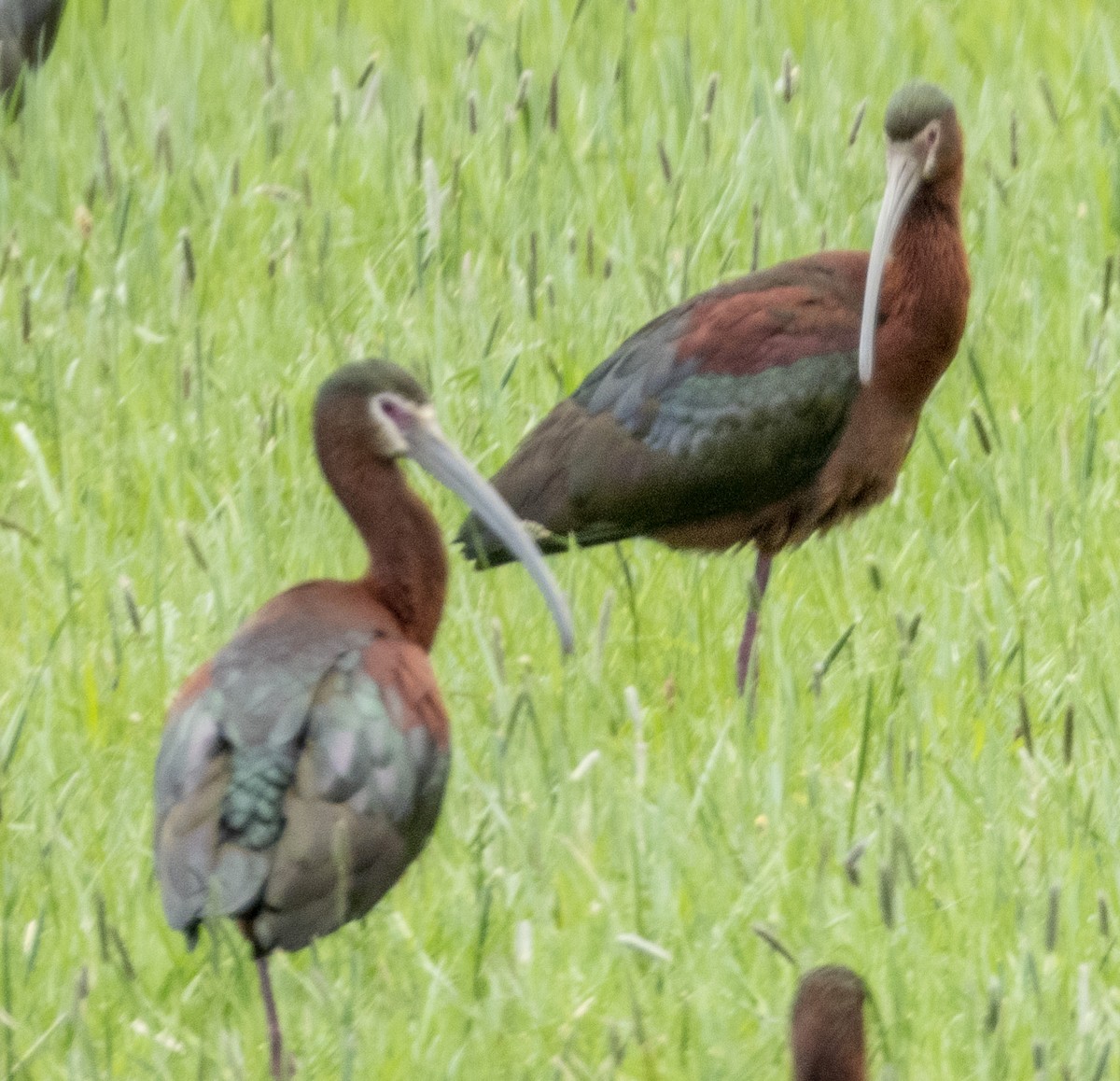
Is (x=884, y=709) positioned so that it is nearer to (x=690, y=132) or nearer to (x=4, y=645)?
(x=4, y=645)

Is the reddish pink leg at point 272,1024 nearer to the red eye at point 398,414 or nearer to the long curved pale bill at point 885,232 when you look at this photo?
the red eye at point 398,414

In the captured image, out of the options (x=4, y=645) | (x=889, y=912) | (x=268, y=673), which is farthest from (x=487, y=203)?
(x=889, y=912)

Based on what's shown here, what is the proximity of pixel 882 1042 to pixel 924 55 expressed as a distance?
474 cm

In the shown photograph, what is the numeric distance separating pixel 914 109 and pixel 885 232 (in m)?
0.29

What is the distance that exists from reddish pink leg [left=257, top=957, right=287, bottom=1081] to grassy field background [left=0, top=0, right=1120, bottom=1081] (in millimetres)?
45

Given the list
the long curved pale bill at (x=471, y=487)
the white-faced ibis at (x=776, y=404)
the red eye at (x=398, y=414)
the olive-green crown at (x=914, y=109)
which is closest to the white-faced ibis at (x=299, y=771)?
the long curved pale bill at (x=471, y=487)

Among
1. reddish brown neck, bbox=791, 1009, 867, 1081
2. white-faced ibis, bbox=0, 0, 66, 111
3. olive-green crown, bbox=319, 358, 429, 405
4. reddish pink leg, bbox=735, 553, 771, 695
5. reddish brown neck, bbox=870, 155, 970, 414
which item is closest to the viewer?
reddish brown neck, bbox=791, 1009, 867, 1081

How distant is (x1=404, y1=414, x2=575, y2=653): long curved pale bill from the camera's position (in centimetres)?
451

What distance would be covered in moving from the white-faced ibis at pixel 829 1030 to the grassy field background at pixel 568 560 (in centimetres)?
45

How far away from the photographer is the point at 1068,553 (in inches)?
202

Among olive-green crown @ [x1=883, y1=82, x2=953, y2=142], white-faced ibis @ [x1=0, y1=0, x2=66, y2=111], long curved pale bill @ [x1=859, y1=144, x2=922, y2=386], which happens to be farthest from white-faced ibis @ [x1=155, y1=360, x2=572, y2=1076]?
white-faced ibis @ [x1=0, y1=0, x2=66, y2=111]

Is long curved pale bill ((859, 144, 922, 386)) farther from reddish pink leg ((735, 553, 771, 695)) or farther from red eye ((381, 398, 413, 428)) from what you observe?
red eye ((381, 398, 413, 428))

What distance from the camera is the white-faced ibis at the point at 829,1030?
269 cm

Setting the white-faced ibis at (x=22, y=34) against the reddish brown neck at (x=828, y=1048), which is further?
the white-faced ibis at (x=22, y=34)
